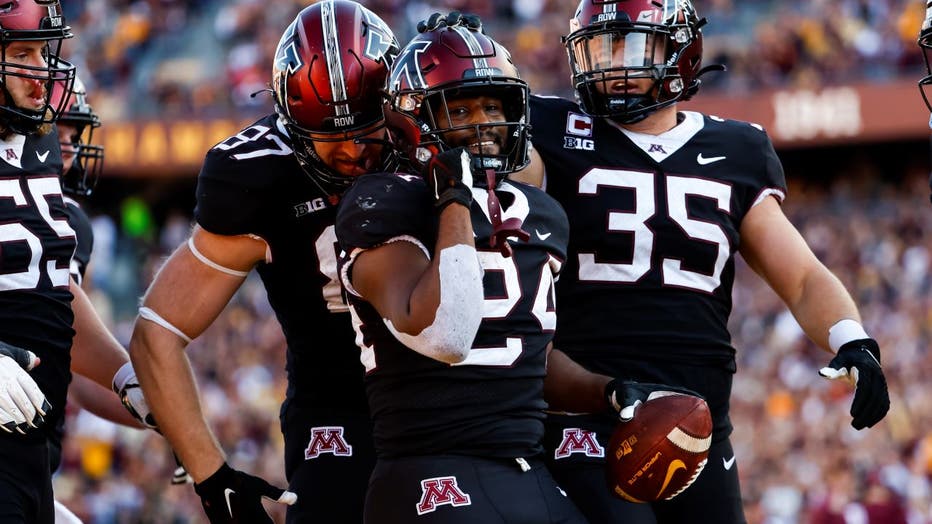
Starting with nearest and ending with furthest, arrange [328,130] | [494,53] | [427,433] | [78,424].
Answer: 1. [427,433]
2. [494,53]
3. [328,130]
4. [78,424]

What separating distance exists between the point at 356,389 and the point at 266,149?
0.83 metres

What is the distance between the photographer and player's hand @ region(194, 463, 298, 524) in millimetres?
4219

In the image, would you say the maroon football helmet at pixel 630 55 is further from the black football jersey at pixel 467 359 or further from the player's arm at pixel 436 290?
the player's arm at pixel 436 290

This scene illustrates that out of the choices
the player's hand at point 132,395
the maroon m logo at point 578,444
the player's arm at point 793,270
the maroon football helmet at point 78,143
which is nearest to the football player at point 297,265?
the player's hand at point 132,395

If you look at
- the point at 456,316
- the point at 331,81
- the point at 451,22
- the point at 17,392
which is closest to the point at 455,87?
the point at 451,22

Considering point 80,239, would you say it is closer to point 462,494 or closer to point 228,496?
point 228,496

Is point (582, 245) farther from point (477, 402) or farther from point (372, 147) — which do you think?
point (477, 402)

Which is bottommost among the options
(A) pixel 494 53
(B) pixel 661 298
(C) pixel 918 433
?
(C) pixel 918 433

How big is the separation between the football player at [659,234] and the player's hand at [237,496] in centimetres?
88

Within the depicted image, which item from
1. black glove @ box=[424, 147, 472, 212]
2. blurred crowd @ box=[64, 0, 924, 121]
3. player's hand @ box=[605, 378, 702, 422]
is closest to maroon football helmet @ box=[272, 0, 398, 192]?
black glove @ box=[424, 147, 472, 212]

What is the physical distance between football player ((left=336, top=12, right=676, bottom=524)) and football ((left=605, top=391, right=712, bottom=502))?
240 millimetres

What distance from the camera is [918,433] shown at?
1131 centimetres

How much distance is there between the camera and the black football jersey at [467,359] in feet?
11.3

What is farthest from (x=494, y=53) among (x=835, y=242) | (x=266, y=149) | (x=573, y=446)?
(x=835, y=242)
